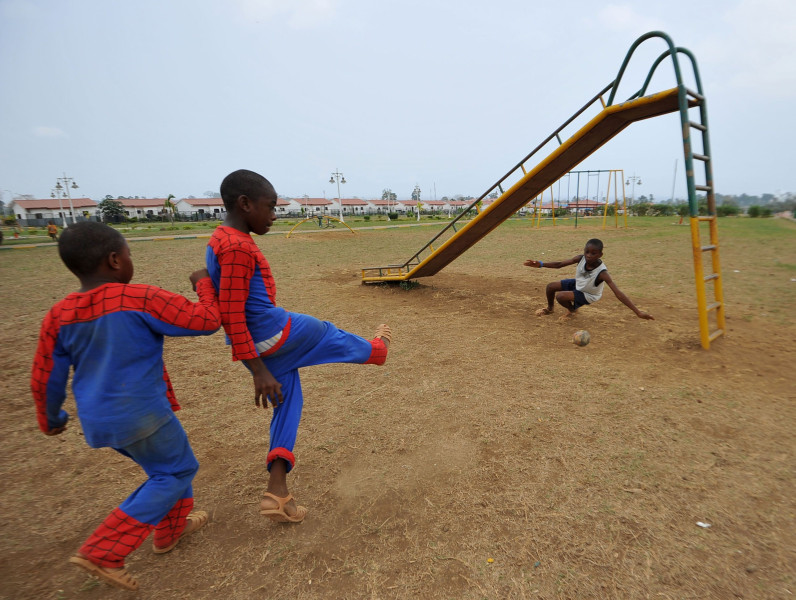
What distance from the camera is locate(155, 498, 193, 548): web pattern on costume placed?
203 centimetres

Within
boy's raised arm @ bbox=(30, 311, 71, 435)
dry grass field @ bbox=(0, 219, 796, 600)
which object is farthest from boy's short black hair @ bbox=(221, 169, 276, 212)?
dry grass field @ bbox=(0, 219, 796, 600)

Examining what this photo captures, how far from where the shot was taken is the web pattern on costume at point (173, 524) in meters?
2.03

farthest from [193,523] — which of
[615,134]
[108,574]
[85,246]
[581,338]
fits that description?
[615,134]

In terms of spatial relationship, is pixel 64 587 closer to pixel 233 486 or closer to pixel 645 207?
pixel 233 486

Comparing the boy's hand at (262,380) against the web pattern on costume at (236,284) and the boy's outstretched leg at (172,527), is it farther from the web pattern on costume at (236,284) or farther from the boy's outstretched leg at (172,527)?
the boy's outstretched leg at (172,527)

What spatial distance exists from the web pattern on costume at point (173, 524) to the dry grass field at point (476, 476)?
88mm

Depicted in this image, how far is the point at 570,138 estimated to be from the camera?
5.48 metres

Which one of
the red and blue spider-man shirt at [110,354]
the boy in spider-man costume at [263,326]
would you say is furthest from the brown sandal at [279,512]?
the red and blue spider-man shirt at [110,354]

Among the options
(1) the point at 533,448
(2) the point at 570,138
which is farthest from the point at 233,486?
(2) the point at 570,138

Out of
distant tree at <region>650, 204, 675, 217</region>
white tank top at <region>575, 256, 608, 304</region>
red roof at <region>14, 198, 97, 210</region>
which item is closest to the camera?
white tank top at <region>575, 256, 608, 304</region>

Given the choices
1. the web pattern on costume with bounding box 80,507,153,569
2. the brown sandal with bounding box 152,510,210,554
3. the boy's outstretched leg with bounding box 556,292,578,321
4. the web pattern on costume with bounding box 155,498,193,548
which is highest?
the boy's outstretched leg with bounding box 556,292,578,321

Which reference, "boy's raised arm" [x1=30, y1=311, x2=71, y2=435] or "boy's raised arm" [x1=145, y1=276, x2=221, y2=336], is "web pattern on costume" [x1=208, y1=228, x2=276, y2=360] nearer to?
"boy's raised arm" [x1=145, y1=276, x2=221, y2=336]

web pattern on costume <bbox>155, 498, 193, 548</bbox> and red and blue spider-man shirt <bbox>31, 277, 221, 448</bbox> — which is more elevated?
red and blue spider-man shirt <bbox>31, 277, 221, 448</bbox>

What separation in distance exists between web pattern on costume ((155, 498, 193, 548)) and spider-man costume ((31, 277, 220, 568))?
0.25 m
